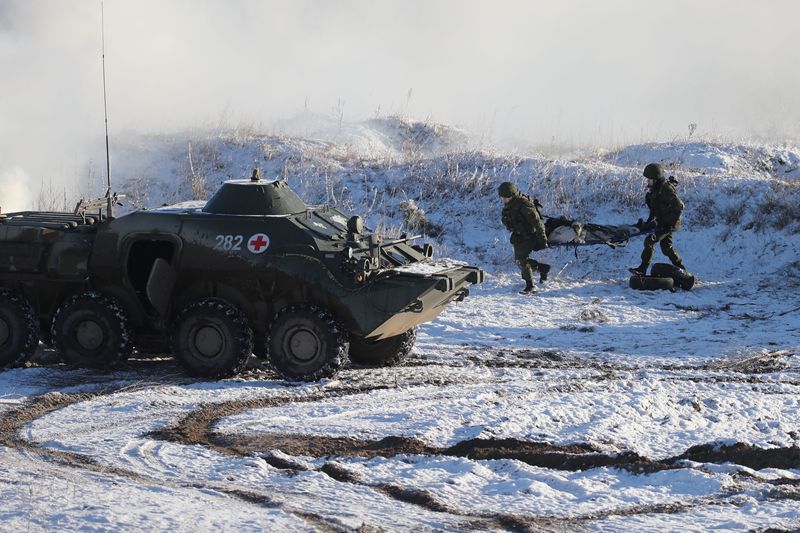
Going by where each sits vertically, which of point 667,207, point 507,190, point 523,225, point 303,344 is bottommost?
point 303,344

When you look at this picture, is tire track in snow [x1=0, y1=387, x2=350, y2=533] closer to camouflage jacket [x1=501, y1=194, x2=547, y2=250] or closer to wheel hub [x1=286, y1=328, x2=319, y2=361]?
wheel hub [x1=286, y1=328, x2=319, y2=361]

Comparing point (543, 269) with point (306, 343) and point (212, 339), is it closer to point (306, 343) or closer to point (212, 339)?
point (306, 343)

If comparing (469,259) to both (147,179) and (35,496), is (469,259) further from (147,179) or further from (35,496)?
(35,496)

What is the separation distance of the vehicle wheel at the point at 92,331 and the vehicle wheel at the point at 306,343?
5.39ft

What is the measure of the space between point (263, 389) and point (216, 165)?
39.5ft

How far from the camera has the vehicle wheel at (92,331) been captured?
12.3 metres

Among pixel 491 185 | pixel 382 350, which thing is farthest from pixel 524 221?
pixel 382 350

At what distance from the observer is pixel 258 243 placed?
12.0 m

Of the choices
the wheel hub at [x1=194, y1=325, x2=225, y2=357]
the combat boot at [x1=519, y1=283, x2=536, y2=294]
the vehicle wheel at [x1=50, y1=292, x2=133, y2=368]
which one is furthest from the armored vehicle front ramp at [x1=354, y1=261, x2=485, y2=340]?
the combat boot at [x1=519, y1=283, x2=536, y2=294]

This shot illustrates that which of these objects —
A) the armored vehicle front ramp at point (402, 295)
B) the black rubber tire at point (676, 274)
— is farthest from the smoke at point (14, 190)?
the armored vehicle front ramp at point (402, 295)

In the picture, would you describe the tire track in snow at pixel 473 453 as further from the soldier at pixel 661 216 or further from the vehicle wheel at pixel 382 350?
the soldier at pixel 661 216

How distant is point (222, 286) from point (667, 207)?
8037 millimetres

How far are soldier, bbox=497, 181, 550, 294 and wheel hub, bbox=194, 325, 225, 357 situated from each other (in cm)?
641

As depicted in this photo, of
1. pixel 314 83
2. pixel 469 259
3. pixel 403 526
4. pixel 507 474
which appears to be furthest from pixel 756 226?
pixel 314 83
